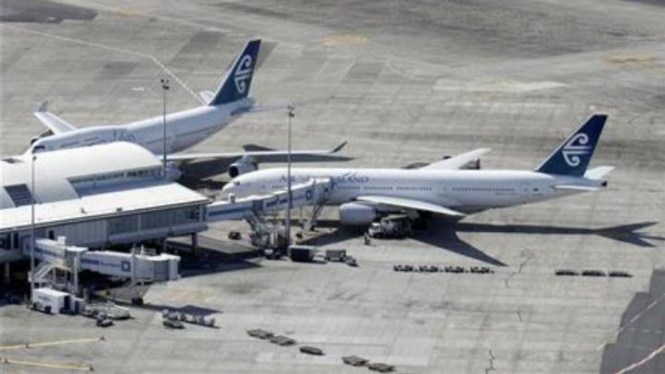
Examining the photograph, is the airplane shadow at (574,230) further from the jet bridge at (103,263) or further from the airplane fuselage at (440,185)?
the jet bridge at (103,263)

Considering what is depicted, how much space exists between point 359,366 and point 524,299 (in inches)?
810

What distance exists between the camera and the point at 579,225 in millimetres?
189125

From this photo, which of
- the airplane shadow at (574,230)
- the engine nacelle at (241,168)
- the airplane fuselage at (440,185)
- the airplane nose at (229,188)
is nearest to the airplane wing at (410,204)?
the airplane fuselage at (440,185)

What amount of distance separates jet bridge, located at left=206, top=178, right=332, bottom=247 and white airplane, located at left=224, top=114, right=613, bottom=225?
4.15 feet

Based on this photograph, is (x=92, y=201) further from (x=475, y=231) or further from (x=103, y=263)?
(x=475, y=231)

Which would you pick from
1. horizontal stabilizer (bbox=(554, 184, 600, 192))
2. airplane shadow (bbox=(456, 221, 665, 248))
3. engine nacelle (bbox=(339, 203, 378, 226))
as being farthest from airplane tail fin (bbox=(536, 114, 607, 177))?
engine nacelle (bbox=(339, 203, 378, 226))

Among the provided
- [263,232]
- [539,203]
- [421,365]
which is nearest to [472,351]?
[421,365]

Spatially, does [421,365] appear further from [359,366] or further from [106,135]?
[106,135]

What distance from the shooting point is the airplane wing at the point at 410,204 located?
184 meters

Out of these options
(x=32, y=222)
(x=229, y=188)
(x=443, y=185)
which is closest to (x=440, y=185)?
(x=443, y=185)

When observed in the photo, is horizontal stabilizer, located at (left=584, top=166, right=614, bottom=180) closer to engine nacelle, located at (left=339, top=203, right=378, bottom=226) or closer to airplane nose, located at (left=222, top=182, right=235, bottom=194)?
engine nacelle, located at (left=339, top=203, right=378, bottom=226)

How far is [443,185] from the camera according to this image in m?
187

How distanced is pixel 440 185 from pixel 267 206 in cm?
1386

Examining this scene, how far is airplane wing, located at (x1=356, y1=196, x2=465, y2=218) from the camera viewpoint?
605 ft
